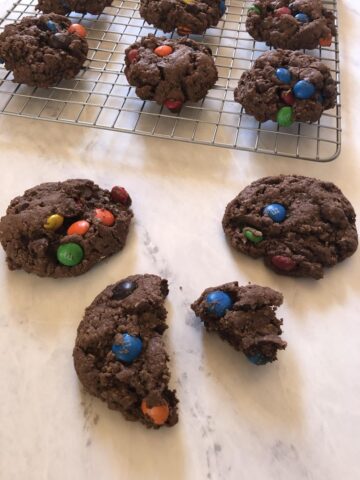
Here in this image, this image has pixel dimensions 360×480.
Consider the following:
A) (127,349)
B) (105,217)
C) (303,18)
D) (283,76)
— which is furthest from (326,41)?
(127,349)

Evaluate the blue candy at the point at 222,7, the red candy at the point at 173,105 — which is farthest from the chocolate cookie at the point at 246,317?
the blue candy at the point at 222,7

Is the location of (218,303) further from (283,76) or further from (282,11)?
(282,11)

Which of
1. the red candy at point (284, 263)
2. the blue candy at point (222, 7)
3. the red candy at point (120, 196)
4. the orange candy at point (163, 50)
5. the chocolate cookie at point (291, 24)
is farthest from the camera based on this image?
the blue candy at point (222, 7)

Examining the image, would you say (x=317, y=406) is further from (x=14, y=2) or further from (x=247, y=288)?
(x=14, y=2)

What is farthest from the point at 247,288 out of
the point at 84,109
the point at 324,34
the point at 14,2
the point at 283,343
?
the point at 14,2

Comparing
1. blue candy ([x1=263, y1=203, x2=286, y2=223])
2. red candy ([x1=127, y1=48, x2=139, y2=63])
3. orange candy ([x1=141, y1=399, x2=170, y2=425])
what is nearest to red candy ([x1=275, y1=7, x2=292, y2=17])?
red candy ([x1=127, y1=48, x2=139, y2=63])

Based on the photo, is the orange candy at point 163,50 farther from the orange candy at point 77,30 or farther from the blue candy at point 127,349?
the blue candy at point 127,349
